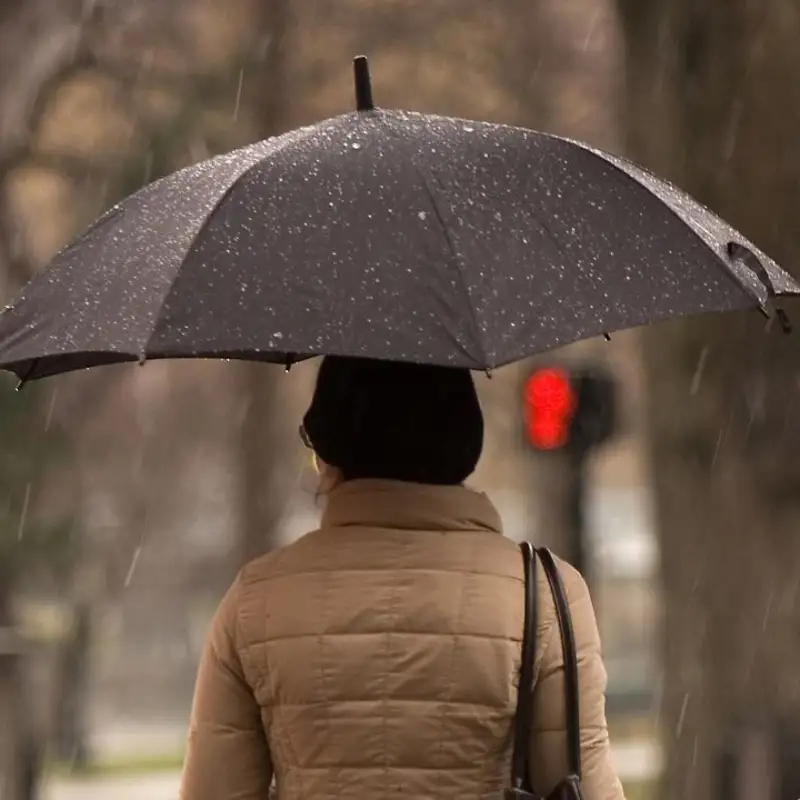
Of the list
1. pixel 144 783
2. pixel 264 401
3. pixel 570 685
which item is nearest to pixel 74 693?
pixel 264 401

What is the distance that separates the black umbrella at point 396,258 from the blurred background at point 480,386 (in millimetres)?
769

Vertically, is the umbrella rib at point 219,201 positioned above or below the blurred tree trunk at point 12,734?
above

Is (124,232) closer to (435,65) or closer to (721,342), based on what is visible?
(721,342)

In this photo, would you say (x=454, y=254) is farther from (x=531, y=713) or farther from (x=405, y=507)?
(x=531, y=713)

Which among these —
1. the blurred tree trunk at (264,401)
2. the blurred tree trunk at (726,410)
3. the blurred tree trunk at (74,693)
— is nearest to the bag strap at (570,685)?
the blurred tree trunk at (726,410)

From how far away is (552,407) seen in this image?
365 inches

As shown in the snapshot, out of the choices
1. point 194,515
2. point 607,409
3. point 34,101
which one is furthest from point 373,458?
point 194,515

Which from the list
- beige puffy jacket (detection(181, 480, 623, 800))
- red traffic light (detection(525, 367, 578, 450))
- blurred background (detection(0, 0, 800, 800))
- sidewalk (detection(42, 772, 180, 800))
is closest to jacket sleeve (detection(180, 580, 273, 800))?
beige puffy jacket (detection(181, 480, 623, 800))

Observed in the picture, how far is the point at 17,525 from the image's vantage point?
35.1ft

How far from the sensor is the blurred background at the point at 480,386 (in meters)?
7.02

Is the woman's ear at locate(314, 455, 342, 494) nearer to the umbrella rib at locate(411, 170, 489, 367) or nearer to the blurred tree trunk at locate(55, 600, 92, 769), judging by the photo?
the umbrella rib at locate(411, 170, 489, 367)

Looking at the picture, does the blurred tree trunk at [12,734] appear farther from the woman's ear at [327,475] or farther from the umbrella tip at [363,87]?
the woman's ear at [327,475]

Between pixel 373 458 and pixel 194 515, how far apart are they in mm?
29734

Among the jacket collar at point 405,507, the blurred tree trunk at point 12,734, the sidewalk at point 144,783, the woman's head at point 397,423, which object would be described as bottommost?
the sidewalk at point 144,783
